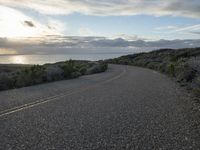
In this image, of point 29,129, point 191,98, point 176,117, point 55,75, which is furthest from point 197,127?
point 55,75

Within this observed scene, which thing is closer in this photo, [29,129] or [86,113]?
[29,129]

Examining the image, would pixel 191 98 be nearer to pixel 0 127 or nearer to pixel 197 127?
pixel 197 127

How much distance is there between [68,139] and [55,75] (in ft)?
63.9

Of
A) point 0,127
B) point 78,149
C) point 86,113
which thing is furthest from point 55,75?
point 78,149

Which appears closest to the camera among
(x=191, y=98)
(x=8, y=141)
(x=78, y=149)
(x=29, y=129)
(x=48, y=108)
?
(x=78, y=149)

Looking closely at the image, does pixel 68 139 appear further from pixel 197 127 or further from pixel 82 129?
pixel 197 127

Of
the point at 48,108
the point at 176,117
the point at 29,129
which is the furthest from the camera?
the point at 48,108

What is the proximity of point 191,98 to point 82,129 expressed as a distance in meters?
7.99

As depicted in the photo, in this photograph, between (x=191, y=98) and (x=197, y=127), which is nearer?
(x=197, y=127)

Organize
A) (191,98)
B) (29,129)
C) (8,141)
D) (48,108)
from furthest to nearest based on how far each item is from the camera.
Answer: (191,98) → (48,108) → (29,129) → (8,141)

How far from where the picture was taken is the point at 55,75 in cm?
2686

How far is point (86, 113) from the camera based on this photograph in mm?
10969

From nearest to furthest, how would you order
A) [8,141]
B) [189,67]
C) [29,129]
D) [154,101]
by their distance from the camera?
1. [8,141]
2. [29,129]
3. [154,101]
4. [189,67]

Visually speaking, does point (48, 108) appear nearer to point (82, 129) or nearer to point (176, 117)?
point (82, 129)
